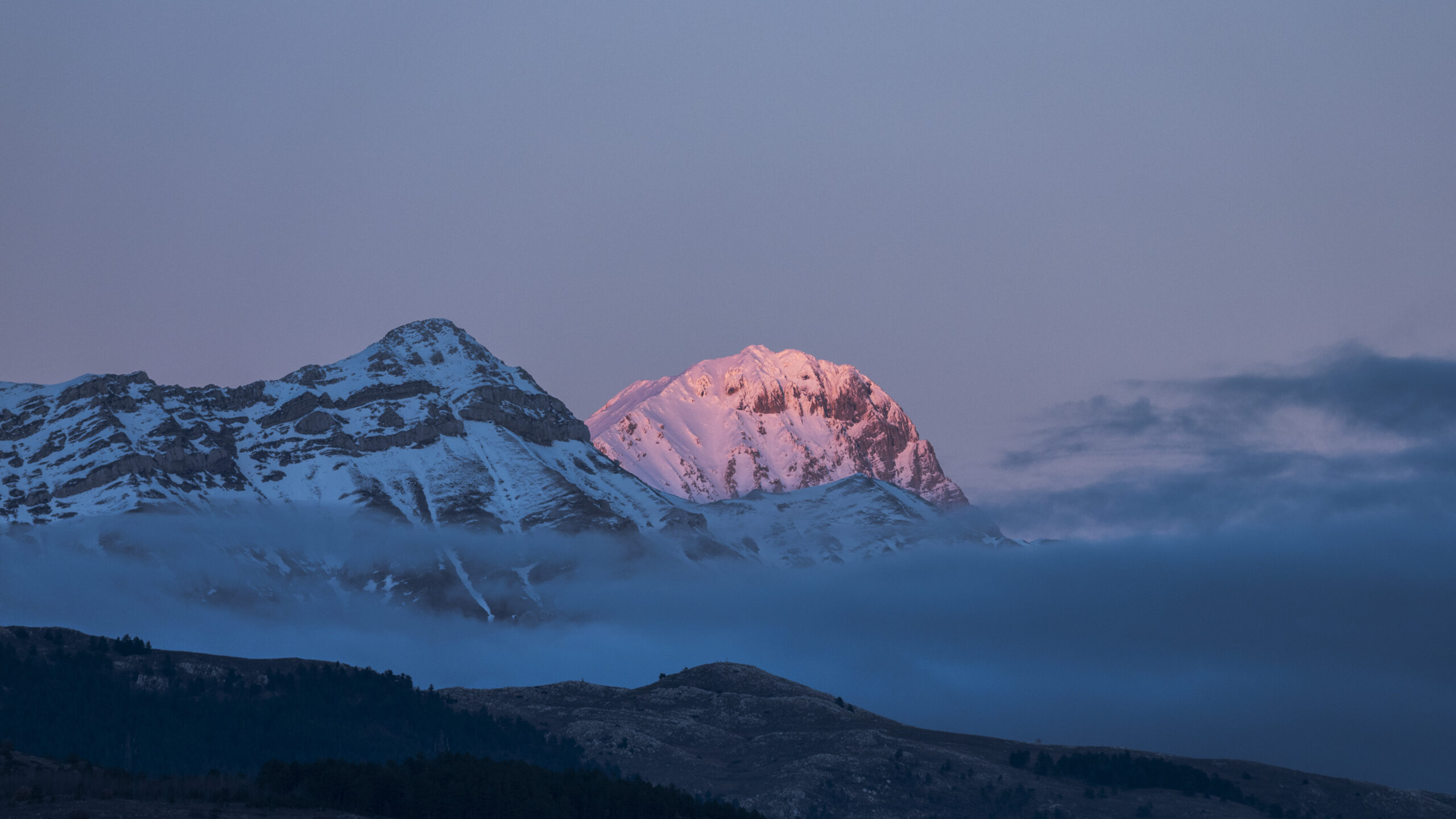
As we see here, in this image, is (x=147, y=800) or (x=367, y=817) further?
(x=367, y=817)

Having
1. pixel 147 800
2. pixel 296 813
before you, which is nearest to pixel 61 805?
pixel 147 800

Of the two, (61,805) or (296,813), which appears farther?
(296,813)

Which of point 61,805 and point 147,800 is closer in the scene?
point 61,805

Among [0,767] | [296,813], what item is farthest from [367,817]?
[0,767]

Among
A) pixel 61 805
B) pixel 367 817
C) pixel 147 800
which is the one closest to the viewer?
pixel 61 805

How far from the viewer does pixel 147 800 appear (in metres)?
183

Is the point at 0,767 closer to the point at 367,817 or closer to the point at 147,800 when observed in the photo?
the point at 147,800

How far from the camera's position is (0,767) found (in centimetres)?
18388

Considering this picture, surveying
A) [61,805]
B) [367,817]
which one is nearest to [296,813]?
[367,817]

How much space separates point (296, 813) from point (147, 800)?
624 inches

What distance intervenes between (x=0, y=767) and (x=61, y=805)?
18.4m

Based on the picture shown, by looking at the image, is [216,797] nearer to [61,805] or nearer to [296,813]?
[296,813]

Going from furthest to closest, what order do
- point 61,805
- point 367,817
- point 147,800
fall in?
point 367,817, point 147,800, point 61,805

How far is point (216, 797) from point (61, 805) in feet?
80.9
